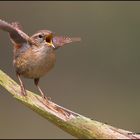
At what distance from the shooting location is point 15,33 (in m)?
2.98

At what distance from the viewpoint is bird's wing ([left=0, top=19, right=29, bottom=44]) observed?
2.72 metres

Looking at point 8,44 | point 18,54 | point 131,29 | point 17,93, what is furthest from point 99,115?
point 17,93

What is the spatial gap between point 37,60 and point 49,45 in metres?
0.11

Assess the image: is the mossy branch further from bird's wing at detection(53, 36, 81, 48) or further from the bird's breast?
the bird's breast

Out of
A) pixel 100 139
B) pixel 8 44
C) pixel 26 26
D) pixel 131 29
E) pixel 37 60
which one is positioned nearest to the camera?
pixel 100 139

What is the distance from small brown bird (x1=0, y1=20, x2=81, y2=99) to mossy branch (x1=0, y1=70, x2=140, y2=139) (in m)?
0.51

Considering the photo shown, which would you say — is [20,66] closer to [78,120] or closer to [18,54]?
[18,54]

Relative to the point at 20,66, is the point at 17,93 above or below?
below

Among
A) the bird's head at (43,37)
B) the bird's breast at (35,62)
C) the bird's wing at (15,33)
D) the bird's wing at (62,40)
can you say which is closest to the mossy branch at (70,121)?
the bird's wing at (15,33)

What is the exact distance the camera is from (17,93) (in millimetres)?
2355

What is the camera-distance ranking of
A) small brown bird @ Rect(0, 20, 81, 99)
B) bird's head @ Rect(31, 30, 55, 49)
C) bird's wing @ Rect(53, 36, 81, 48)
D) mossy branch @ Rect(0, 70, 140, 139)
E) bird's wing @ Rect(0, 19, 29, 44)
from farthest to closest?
bird's head @ Rect(31, 30, 55, 49), small brown bird @ Rect(0, 20, 81, 99), bird's wing @ Rect(53, 36, 81, 48), bird's wing @ Rect(0, 19, 29, 44), mossy branch @ Rect(0, 70, 140, 139)

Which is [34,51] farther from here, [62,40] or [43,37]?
[62,40]

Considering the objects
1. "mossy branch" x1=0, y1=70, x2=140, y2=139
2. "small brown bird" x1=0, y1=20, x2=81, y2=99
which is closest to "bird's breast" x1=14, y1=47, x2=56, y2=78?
"small brown bird" x1=0, y1=20, x2=81, y2=99

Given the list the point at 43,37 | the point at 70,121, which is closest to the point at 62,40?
the point at 43,37
